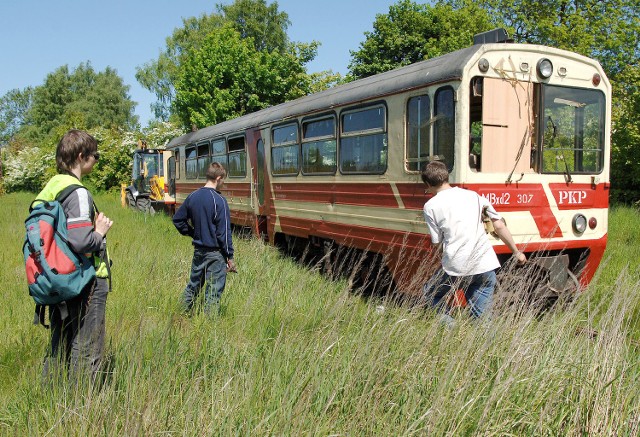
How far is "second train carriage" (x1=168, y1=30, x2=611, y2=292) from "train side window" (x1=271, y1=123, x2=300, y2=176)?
1.34 meters

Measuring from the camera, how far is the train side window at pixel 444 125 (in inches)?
248

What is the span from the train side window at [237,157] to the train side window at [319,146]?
324cm

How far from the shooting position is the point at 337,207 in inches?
339

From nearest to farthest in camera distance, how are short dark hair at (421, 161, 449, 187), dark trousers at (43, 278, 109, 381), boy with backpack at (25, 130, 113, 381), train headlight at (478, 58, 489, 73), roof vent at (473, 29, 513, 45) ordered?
boy with backpack at (25, 130, 113, 381), dark trousers at (43, 278, 109, 381), short dark hair at (421, 161, 449, 187), train headlight at (478, 58, 489, 73), roof vent at (473, 29, 513, 45)

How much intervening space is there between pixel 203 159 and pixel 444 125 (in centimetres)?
1039

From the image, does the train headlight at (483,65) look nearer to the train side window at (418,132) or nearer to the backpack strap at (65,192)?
the train side window at (418,132)

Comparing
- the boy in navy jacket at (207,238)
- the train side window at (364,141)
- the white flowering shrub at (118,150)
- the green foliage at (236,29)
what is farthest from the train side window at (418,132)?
the green foliage at (236,29)

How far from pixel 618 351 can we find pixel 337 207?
17.4ft

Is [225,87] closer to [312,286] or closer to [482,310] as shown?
[312,286]

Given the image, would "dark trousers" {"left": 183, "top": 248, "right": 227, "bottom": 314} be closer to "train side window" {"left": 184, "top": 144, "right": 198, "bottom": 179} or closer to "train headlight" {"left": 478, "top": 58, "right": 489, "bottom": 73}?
"train headlight" {"left": 478, "top": 58, "right": 489, "bottom": 73}

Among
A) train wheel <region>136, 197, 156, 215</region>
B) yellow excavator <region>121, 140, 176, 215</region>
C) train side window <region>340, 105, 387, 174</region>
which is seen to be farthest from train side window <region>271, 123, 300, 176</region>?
train wheel <region>136, 197, 156, 215</region>

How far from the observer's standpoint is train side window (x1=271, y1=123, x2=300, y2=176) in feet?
32.8

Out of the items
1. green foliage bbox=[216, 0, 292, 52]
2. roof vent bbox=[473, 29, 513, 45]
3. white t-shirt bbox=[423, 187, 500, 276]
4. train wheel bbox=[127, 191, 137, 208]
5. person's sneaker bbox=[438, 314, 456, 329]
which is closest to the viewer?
person's sneaker bbox=[438, 314, 456, 329]

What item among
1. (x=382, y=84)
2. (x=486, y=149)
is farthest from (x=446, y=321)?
(x=382, y=84)
